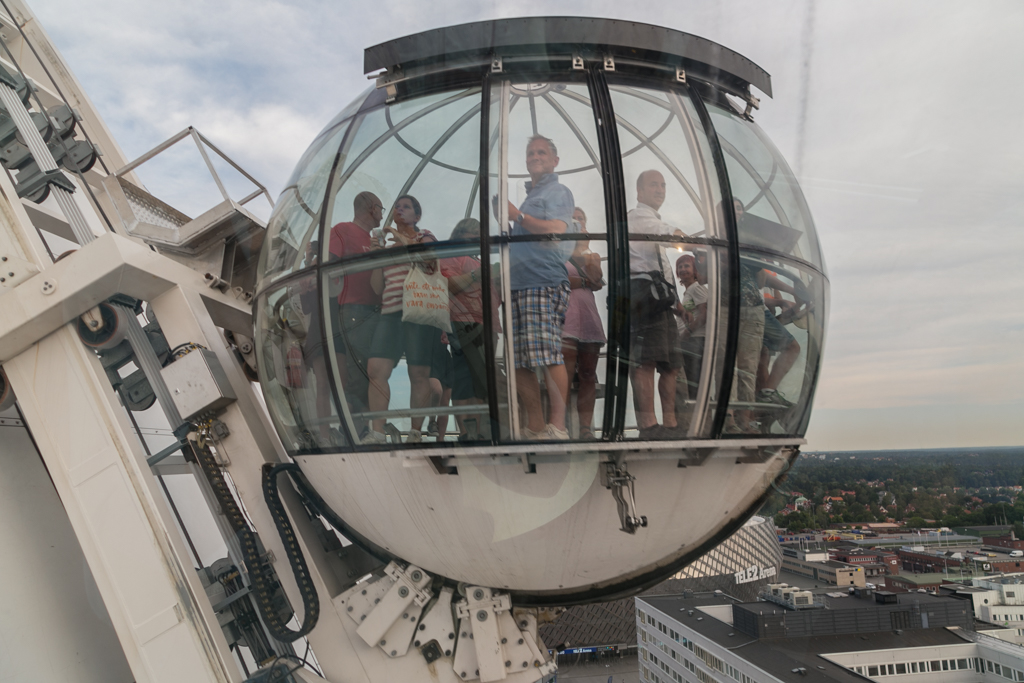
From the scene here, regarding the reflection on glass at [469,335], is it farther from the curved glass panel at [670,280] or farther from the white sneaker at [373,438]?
the curved glass panel at [670,280]

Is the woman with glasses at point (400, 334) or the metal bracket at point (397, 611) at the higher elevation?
the woman with glasses at point (400, 334)

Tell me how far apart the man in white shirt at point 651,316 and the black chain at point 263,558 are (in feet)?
5.81

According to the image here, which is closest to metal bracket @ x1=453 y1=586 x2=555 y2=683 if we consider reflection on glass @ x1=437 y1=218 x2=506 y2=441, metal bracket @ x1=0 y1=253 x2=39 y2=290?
reflection on glass @ x1=437 y1=218 x2=506 y2=441

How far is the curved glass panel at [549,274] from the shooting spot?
8.07ft

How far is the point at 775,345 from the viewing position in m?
2.67

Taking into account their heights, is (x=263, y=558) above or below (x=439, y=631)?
above

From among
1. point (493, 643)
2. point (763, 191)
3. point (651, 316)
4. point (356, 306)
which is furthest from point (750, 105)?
point (493, 643)

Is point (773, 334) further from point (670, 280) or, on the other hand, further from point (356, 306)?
point (356, 306)

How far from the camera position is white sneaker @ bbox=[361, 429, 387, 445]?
2.82 meters

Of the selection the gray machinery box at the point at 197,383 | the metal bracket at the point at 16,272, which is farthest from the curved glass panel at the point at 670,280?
the metal bracket at the point at 16,272

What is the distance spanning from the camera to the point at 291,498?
346cm

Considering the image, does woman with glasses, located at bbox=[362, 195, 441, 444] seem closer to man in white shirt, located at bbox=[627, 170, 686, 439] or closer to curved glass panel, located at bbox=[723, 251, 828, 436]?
man in white shirt, located at bbox=[627, 170, 686, 439]

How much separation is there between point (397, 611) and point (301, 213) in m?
1.82

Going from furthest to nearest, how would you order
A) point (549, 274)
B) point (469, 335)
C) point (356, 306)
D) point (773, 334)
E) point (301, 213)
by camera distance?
point (301, 213) → point (356, 306) → point (773, 334) → point (469, 335) → point (549, 274)
